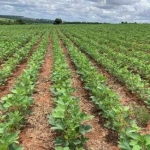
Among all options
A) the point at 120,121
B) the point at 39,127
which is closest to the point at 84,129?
the point at 120,121

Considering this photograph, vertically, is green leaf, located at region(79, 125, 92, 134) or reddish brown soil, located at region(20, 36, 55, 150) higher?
green leaf, located at region(79, 125, 92, 134)

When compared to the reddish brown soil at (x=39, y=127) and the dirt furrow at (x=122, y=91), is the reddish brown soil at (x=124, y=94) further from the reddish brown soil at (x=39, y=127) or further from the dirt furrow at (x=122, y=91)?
the reddish brown soil at (x=39, y=127)

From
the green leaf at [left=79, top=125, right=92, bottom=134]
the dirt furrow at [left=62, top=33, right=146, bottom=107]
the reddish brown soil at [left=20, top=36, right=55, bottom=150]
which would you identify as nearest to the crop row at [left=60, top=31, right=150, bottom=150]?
A: the green leaf at [left=79, top=125, right=92, bottom=134]

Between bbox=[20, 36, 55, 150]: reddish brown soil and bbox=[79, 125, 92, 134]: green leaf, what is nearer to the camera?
bbox=[79, 125, 92, 134]: green leaf

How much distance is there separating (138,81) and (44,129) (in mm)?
3423

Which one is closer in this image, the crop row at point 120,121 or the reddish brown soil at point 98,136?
the crop row at point 120,121

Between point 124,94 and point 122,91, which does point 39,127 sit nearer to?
point 124,94

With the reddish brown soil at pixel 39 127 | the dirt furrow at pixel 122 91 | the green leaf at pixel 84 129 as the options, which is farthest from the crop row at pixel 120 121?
Result: the reddish brown soil at pixel 39 127

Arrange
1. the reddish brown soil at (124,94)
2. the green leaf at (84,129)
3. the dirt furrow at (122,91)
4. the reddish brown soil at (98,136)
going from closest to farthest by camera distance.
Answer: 1. the green leaf at (84,129)
2. the reddish brown soil at (98,136)
3. the reddish brown soil at (124,94)
4. the dirt furrow at (122,91)

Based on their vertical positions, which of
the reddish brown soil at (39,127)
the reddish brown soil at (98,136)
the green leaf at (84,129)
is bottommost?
the reddish brown soil at (39,127)

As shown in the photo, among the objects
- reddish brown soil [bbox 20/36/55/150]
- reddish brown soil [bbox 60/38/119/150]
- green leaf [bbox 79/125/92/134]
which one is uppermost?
green leaf [bbox 79/125/92/134]

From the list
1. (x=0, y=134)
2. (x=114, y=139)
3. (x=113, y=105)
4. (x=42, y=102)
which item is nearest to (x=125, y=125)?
(x=114, y=139)

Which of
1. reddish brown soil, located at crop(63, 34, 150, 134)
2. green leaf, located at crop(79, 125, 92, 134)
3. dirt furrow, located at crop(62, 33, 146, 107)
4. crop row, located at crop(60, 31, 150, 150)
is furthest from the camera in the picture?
dirt furrow, located at crop(62, 33, 146, 107)

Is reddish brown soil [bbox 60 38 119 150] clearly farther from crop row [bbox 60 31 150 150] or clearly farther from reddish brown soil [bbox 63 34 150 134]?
reddish brown soil [bbox 63 34 150 134]
